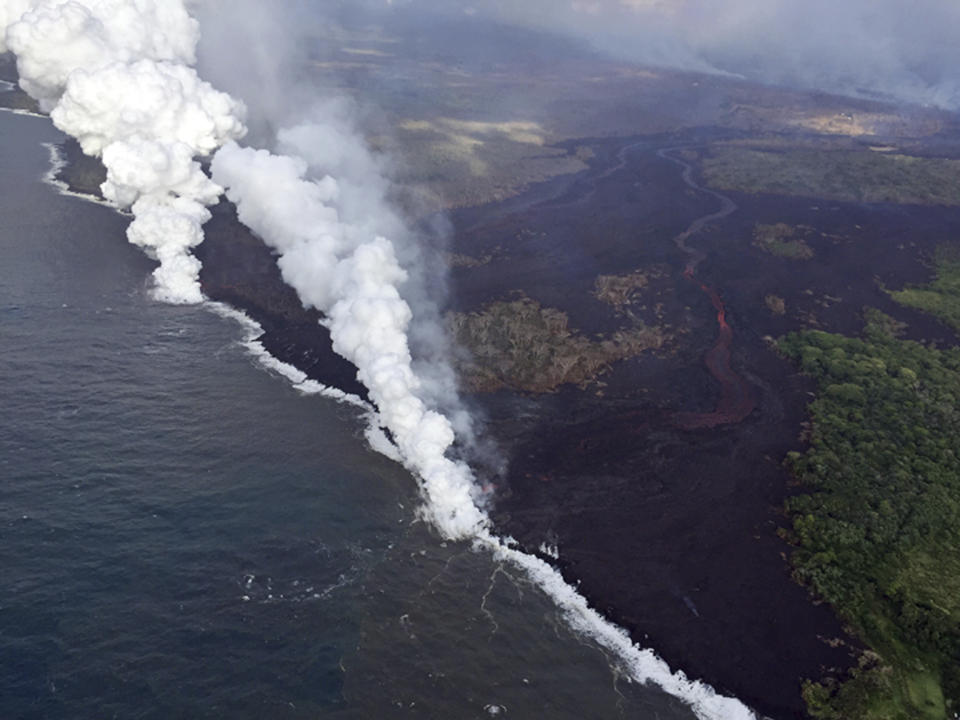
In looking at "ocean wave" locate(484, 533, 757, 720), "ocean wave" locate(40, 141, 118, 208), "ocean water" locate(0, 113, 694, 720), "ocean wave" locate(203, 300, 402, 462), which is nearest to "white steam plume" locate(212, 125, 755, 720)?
"ocean wave" locate(484, 533, 757, 720)

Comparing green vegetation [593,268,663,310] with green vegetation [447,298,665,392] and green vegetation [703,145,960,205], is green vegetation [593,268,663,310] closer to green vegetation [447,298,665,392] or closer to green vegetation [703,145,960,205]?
green vegetation [447,298,665,392]

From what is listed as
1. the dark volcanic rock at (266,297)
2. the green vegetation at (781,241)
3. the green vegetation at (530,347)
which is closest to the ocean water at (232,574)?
the dark volcanic rock at (266,297)

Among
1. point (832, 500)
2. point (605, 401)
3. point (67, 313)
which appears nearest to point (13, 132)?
point (67, 313)

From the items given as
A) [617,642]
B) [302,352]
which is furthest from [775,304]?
[617,642]

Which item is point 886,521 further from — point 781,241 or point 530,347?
point 781,241

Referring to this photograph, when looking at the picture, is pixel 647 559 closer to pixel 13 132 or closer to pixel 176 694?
pixel 176 694
